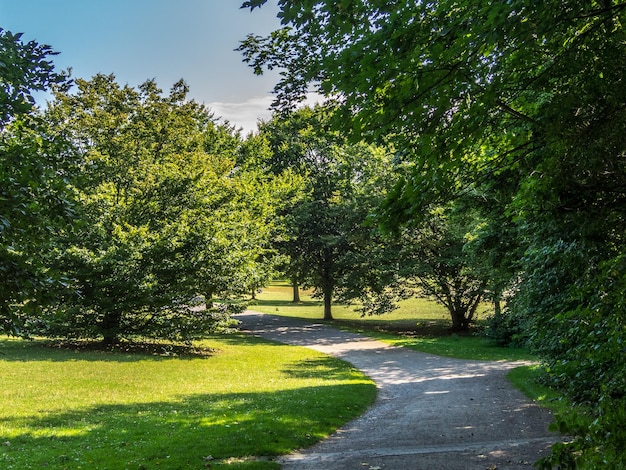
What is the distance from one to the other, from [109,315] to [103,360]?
115 inches

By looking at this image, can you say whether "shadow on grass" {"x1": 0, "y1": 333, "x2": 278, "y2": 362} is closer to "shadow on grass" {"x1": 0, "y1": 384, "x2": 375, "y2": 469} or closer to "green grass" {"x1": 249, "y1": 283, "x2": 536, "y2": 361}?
"green grass" {"x1": 249, "y1": 283, "x2": 536, "y2": 361}

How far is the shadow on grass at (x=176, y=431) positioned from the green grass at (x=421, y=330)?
9.63m

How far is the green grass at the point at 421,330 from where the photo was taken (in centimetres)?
1959

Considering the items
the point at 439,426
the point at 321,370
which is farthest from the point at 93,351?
the point at 439,426

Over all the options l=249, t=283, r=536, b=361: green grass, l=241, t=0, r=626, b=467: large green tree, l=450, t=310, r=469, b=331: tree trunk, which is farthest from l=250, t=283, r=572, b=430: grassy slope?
l=241, t=0, r=626, b=467: large green tree

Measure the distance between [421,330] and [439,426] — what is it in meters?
20.9

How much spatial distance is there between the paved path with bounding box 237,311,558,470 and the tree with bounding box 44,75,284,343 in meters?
7.40

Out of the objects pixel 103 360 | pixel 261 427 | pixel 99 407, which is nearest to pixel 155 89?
pixel 103 360

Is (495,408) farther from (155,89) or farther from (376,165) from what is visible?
(155,89)

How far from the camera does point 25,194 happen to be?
457cm

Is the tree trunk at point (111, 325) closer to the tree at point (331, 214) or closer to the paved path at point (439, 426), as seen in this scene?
the paved path at point (439, 426)

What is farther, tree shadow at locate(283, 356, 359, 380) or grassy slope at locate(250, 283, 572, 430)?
tree shadow at locate(283, 356, 359, 380)

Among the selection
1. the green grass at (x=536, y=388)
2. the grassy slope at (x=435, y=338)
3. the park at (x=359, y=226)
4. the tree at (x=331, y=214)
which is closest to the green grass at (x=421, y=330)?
the grassy slope at (x=435, y=338)

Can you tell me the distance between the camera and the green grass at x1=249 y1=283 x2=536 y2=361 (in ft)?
64.3
